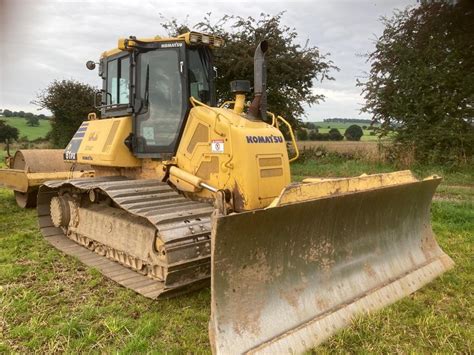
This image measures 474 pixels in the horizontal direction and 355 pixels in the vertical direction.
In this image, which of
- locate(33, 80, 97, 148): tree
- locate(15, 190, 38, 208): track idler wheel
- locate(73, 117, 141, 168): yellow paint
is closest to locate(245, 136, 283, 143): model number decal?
locate(73, 117, 141, 168): yellow paint

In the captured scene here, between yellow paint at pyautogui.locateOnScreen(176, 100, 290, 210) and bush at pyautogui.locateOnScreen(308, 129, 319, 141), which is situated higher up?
bush at pyautogui.locateOnScreen(308, 129, 319, 141)

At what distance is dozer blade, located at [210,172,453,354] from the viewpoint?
299cm

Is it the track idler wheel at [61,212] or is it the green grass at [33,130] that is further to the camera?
the green grass at [33,130]

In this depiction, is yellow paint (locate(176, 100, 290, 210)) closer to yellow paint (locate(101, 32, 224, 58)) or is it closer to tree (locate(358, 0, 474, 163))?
yellow paint (locate(101, 32, 224, 58))

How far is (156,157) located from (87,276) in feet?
5.36

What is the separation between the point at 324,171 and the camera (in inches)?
565

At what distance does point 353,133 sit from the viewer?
31.4 m

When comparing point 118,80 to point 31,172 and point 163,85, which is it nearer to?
point 163,85

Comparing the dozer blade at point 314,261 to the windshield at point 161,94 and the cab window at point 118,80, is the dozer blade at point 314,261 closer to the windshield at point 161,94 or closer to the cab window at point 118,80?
the windshield at point 161,94

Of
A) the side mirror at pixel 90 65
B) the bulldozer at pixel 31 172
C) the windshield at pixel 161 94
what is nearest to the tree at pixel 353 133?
the bulldozer at pixel 31 172

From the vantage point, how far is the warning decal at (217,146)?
4676 mm

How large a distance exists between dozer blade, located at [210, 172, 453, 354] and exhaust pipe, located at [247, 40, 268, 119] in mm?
1465

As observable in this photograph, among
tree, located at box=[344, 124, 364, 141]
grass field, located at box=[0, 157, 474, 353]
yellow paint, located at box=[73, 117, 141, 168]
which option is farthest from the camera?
tree, located at box=[344, 124, 364, 141]

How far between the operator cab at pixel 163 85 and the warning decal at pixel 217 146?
1.92 ft
